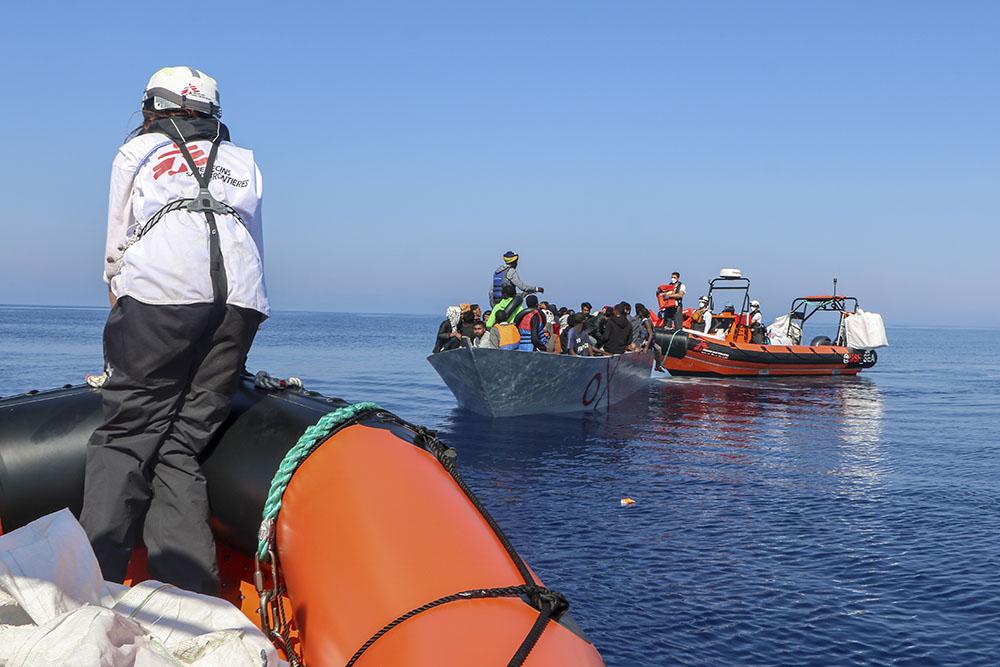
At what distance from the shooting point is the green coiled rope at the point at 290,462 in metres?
2.58

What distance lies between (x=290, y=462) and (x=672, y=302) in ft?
68.6

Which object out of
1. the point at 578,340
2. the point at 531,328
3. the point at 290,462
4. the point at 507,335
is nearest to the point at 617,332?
the point at 578,340

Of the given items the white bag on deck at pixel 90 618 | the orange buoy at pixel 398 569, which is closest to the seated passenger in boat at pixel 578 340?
the orange buoy at pixel 398 569

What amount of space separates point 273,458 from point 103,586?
0.79 meters

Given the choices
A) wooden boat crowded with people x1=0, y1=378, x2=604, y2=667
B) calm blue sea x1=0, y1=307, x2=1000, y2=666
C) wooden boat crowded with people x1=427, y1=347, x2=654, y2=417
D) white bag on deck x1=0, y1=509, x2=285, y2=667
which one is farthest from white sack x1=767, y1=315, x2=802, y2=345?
white bag on deck x1=0, y1=509, x2=285, y2=667

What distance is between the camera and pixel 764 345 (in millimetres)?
23578

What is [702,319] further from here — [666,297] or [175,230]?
[175,230]

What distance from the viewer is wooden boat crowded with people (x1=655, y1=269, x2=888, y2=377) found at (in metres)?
22.5

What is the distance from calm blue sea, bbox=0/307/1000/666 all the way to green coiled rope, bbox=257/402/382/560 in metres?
2.58

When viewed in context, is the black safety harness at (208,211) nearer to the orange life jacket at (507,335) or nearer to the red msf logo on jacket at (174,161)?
the red msf logo on jacket at (174,161)

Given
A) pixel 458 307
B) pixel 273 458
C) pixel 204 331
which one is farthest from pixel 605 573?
pixel 458 307

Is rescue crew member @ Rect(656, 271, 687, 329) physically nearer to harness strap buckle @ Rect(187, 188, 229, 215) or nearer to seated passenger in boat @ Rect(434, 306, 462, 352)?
seated passenger in boat @ Rect(434, 306, 462, 352)

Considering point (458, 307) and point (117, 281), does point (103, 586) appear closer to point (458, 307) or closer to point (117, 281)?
point (117, 281)

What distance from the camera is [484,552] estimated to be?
2.34m
